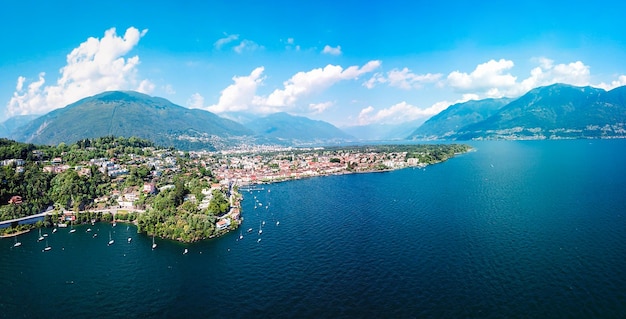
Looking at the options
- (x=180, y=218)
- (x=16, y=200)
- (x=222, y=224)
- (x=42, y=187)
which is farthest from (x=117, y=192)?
(x=222, y=224)

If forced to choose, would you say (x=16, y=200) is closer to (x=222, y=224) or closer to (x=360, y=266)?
(x=222, y=224)

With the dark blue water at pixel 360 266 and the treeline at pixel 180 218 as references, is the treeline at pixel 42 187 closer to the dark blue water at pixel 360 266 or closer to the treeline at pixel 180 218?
the dark blue water at pixel 360 266

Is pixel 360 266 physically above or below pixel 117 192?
below

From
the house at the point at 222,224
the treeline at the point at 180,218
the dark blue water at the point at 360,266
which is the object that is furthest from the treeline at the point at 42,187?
the house at the point at 222,224

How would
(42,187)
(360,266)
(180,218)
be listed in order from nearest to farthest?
(360,266) < (180,218) < (42,187)

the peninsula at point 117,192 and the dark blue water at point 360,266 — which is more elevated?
the peninsula at point 117,192

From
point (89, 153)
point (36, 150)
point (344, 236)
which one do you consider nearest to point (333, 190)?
point (344, 236)

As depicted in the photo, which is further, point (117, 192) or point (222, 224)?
point (117, 192)

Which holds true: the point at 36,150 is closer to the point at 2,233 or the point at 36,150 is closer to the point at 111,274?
the point at 2,233
